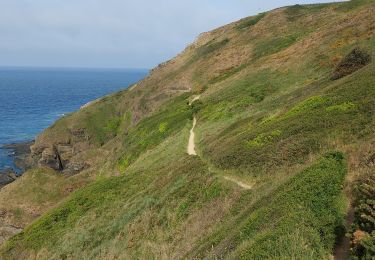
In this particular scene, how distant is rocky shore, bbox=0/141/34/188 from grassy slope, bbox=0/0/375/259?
28983mm

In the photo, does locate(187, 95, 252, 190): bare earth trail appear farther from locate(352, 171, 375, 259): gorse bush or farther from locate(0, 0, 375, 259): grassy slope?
locate(352, 171, 375, 259): gorse bush

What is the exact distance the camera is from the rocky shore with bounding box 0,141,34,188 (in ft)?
275

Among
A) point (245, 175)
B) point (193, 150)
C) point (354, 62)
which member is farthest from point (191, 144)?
point (354, 62)

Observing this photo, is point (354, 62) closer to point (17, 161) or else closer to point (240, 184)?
point (240, 184)

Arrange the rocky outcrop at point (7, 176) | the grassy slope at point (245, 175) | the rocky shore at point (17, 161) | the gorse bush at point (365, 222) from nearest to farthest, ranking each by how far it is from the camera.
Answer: the gorse bush at point (365, 222)
the grassy slope at point (245, 175)
the rocky outcrop at point (7, 176)
the rocky shore at point (17, 161)

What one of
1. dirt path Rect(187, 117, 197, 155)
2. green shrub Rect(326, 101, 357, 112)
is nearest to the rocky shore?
dirt path Rect(187, 117, 197, 155)

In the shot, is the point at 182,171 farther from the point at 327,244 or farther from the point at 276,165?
the point at 327,244

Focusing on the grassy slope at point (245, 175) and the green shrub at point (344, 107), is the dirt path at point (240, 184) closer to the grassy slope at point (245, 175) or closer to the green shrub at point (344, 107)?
the grassy slope at point (245, 175)

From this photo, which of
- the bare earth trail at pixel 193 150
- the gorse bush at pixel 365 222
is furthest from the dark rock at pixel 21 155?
the gorse bush at pixel 365 222

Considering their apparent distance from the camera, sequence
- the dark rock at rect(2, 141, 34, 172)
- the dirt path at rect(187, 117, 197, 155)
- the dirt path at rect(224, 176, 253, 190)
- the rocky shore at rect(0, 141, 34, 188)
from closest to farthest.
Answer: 1. the dirt path at rect(224, 176, 253, 190)
2. the dirt path at rect(187, 117, 197, 155)
3. the rocky shore at rect(0, 141, 34, 188)
4. the dark rock at rect(2, 141, 34, 172)

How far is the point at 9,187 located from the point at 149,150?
18356 mm

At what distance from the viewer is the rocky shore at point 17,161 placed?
8396cm

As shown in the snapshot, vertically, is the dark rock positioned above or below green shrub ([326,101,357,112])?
below

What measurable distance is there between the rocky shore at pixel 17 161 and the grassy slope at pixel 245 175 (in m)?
29.0
